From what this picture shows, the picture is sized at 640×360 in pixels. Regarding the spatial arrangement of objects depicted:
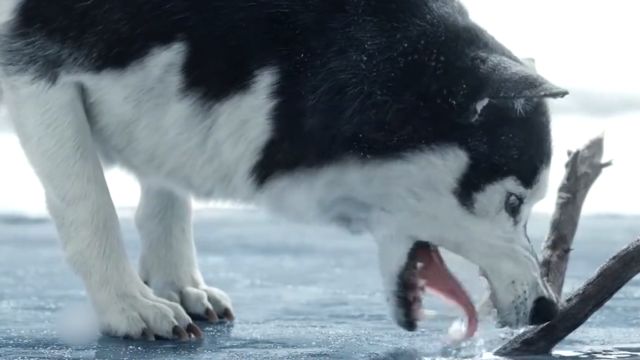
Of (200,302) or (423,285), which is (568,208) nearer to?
(423,285)

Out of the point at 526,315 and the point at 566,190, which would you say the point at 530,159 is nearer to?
the point at 526,315

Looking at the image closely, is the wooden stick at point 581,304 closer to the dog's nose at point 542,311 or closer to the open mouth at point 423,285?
the dog's nose at point 542,311

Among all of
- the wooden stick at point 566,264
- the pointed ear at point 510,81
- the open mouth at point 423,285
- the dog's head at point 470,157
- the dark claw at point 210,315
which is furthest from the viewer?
the dark claw at point 210,315

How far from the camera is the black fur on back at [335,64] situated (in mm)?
2879

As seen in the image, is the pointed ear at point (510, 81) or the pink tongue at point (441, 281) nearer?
the pointed ear at point (510, 81)

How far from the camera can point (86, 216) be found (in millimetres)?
3227

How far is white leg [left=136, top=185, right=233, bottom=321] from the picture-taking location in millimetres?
3807

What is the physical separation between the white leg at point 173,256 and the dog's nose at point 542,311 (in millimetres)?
1169

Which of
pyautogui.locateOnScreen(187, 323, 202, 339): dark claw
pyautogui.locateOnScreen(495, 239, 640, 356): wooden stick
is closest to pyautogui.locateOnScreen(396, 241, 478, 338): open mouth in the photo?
pyautogui.locateOnScreen(495, 239, 640, 356): wooden stick

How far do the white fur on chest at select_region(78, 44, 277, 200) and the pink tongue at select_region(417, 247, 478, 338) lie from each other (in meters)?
0.51

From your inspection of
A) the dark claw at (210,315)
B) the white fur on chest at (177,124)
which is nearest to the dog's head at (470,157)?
the white fur on chest at (177,124)

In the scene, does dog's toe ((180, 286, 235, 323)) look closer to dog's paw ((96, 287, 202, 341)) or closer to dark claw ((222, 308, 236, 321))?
dark claw ((222, 308, 236, 321))

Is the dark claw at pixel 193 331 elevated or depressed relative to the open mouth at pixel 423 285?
depressed

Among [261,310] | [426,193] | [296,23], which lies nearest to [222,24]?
[296,23]
